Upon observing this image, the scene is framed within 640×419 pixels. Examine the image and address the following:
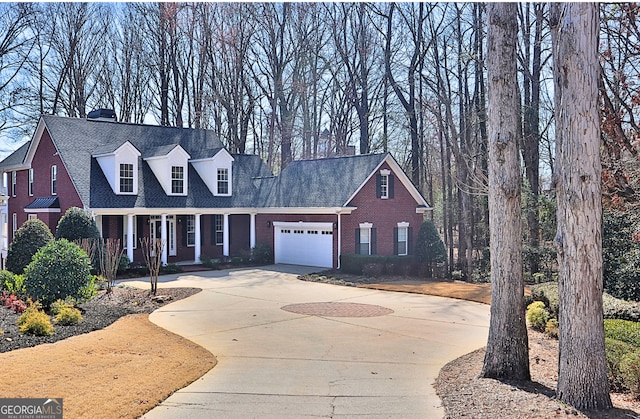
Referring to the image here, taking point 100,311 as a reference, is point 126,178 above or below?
above

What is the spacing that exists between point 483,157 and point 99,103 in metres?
25.3

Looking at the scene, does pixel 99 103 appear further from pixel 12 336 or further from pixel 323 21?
pixel 12 336

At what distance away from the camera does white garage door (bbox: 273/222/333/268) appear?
24.3 metres

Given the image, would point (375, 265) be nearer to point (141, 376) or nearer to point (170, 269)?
point (170, 269)

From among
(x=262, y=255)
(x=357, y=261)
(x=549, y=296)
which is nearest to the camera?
(x=549, y=296)

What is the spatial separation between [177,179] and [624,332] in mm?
20393

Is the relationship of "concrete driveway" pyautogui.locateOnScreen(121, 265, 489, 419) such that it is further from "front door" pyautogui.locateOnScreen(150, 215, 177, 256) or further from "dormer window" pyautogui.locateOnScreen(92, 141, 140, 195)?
"dormer window" pyautogui.locateOnScreen(92, 141, 140, 195)

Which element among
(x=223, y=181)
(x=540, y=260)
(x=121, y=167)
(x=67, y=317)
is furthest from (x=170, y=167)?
(x=540, y=260)

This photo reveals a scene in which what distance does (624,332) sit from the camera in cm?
931

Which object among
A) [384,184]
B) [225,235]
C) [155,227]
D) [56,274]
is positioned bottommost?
[56,274]

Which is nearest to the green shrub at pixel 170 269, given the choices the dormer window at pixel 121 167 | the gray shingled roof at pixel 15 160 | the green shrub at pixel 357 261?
the dormer window at pixel 121 167

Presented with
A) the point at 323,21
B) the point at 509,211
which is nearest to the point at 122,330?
the point at 509,211

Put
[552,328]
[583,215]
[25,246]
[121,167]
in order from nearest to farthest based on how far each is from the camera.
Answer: [583,215], [552,328], [25,246], [121,167]

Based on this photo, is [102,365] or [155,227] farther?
[155,227]
